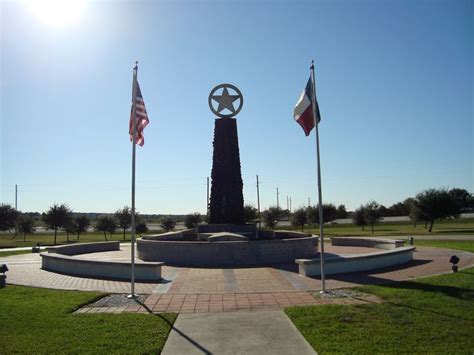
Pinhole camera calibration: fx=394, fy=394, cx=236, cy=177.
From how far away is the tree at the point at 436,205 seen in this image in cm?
4491

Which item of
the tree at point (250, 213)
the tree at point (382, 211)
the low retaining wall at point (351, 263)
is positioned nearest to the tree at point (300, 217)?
the tree at point (250, 213)

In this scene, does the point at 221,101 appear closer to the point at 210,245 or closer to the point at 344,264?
the point at 210,245

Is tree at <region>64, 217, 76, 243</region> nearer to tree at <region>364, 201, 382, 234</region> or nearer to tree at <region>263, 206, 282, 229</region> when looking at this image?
tree at <region>263, 206, 282, 229</region>

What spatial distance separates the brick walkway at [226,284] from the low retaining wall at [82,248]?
2.96 m

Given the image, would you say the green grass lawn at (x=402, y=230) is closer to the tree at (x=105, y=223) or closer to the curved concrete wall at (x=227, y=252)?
the tree at (x=105, y=223)

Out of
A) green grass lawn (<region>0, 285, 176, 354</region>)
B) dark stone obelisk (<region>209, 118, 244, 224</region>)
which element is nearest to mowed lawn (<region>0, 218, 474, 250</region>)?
dark stone obelisk (<region>209, 118, 244, 224</region>)

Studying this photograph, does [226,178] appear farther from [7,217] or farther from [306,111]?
[7,217]

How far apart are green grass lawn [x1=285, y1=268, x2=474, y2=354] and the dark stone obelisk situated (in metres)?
13.0

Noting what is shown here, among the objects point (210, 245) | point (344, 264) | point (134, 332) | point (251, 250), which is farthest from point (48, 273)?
point (344, 264)

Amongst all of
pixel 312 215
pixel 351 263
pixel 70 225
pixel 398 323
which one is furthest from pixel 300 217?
pixel 398 323

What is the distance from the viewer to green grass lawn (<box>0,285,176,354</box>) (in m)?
5.84

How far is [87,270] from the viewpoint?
1318 cm

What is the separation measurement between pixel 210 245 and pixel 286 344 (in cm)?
963

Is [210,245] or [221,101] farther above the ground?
[221,101]
